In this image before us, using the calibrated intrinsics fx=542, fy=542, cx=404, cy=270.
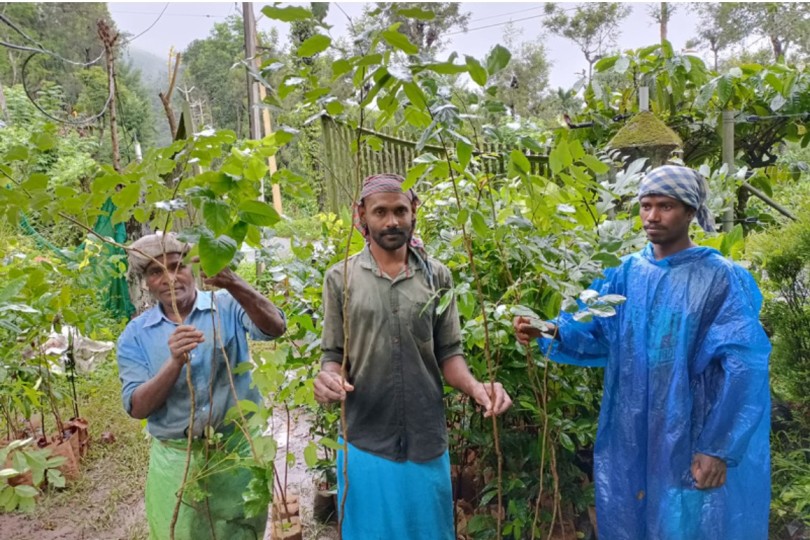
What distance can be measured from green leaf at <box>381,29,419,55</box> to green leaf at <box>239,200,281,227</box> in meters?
0.38

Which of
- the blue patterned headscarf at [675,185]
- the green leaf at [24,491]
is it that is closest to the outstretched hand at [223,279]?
the green leaf at [24,491]

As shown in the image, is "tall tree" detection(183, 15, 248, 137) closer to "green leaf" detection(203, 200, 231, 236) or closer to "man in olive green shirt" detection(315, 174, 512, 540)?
"man in olive green shirt" detection(315, 174, 512, 540)

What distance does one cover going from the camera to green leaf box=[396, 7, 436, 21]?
0.88 meters

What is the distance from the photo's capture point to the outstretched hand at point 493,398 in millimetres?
A: 1406

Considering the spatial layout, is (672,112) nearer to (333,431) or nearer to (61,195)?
(333,431)

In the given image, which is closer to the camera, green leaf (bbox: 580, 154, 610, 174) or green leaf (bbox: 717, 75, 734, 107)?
green leaf (bbox: 580, 154, 610, 174)

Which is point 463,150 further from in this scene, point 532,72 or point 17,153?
point 532,72

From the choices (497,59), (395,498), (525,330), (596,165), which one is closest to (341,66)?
(497,59)

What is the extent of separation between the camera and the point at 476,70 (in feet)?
3.17

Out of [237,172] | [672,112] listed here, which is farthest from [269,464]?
[672,112]

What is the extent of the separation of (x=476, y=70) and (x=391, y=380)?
0.97 meters

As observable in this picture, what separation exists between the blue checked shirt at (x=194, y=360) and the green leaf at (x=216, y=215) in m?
0.65

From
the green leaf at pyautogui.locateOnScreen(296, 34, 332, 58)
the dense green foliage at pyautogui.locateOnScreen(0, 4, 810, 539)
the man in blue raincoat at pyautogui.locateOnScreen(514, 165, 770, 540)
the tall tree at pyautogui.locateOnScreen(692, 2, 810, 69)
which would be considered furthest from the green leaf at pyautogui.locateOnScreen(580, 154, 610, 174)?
the tall tree at pyautogui.locateOnScreen(692, 2, 810, 69)

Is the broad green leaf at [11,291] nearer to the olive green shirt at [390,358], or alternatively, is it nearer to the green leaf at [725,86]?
the olive green shirt at [390,358]
